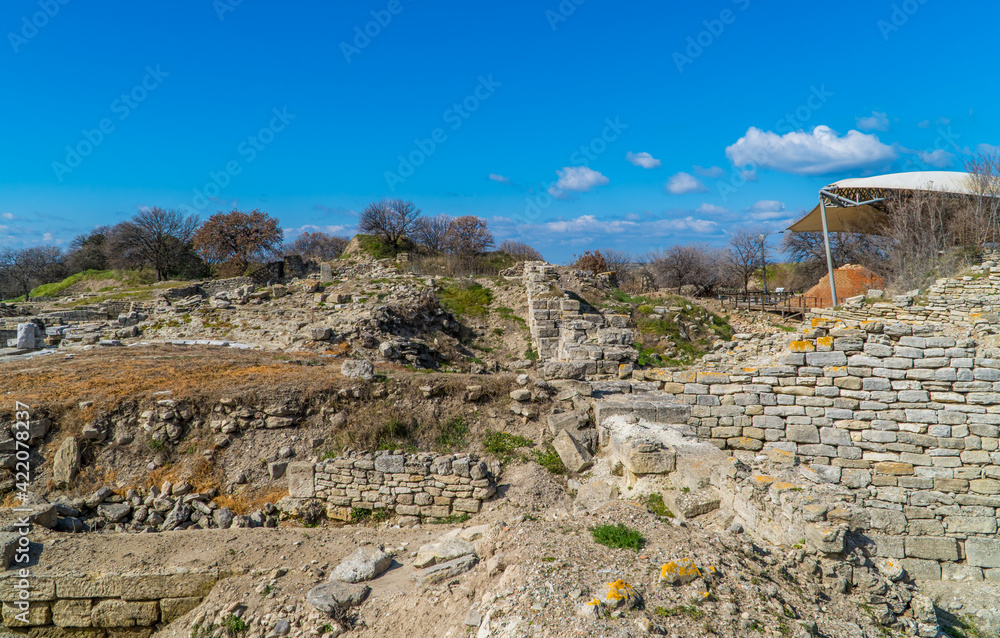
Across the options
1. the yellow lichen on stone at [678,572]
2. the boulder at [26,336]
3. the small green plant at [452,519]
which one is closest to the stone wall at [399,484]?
the small green plant at [452,519]

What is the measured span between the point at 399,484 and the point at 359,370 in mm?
2936

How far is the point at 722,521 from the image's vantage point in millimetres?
5000

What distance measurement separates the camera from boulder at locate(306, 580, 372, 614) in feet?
13.7

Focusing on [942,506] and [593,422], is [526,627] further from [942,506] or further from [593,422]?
[942,506]

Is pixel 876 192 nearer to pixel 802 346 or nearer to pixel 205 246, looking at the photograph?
pixel 802 346

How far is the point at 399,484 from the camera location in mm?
6434

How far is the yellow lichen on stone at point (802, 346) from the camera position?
6824 mm

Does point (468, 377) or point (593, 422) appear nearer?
point (593, 422)

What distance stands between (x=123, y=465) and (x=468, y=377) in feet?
17.7

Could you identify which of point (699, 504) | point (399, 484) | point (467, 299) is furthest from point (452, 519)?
point (467, 299)

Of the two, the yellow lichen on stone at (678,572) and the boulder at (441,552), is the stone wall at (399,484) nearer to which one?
the boulder at (441,552)

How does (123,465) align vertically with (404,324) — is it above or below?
below

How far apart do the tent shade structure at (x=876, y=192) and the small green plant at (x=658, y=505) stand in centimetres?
2112

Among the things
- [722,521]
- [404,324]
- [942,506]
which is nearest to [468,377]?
[722,521]
